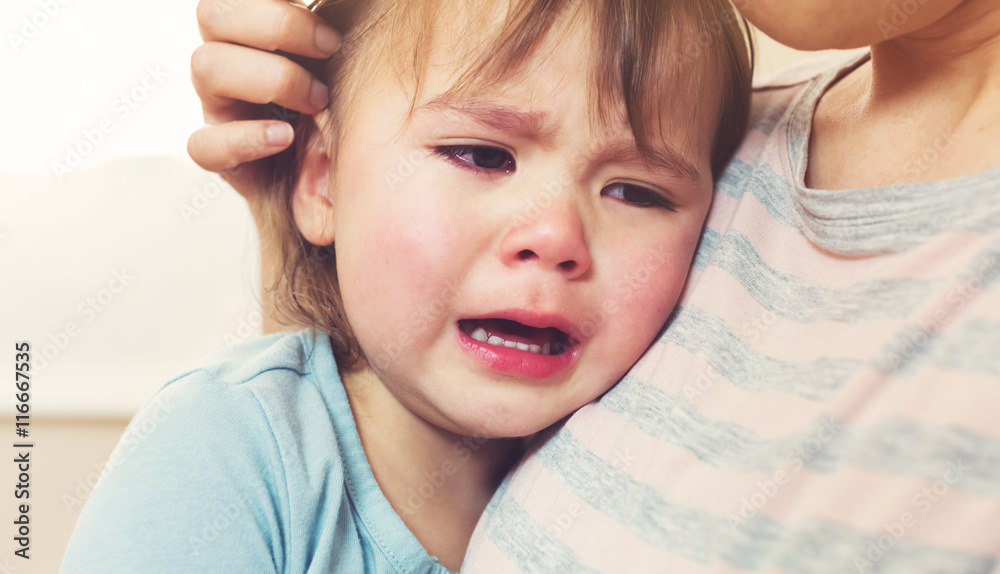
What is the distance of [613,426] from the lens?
654 mm

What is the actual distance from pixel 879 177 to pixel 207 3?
2.37 feet

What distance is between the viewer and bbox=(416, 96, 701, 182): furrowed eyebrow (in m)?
0.67

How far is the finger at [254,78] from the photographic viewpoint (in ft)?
2.63

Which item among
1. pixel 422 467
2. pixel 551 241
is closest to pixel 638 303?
pixel 551 241

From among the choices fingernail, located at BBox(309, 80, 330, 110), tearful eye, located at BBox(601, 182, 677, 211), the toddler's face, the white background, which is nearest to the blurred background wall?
the white background

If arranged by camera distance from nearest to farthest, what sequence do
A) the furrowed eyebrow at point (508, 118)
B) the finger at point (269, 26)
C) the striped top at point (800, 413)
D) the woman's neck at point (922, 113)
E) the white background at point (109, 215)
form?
1. the striped top at point (800, 413)
2. the woman's neck at point (922, 113)
3. the furrowed eyebrow at point (508, 118)
4. the finger at point (269, 26)
5. the white background at point (109, 215)

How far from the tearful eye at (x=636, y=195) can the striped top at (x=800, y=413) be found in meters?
0.06

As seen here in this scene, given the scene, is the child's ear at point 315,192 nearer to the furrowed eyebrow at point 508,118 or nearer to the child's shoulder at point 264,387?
the child's shoulder at point 264,387

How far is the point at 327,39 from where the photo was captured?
829mm

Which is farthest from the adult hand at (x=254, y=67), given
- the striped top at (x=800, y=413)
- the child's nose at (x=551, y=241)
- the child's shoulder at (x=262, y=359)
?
the striped top at (x=800, y=413)

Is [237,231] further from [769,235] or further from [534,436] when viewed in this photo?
[769,235]

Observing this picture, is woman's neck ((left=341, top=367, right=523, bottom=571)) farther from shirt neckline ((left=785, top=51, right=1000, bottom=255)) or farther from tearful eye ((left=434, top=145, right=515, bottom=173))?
shirt neckline ((left=785, top=51, right=1000, bottom=255))

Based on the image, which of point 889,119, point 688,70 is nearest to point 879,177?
point 889,119

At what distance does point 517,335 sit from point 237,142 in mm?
401
